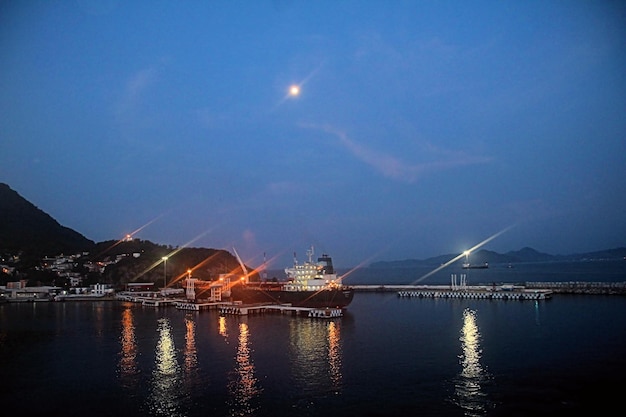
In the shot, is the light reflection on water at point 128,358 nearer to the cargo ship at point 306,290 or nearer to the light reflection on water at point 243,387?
the light reflection on water at point 243,387

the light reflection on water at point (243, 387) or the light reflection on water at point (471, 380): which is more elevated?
the light reflection on water at point (243, 387)

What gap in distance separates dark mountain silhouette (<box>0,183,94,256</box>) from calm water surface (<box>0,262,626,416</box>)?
61980 mm

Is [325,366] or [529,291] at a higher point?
[529,291]

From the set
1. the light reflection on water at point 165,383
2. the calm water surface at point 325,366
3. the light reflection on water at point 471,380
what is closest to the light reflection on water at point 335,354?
the calm water surface at point 325,366

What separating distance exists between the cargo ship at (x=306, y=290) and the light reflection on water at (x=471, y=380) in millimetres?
19265

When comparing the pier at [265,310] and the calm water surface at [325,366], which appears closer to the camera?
the calm water surface at [325,366]

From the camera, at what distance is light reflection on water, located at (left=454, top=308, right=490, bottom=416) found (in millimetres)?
16844

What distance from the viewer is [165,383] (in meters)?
20.6

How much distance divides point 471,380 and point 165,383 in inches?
536

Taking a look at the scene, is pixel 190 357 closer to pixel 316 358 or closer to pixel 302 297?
pixel 316 358

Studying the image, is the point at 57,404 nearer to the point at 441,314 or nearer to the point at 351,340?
the point at 351,340

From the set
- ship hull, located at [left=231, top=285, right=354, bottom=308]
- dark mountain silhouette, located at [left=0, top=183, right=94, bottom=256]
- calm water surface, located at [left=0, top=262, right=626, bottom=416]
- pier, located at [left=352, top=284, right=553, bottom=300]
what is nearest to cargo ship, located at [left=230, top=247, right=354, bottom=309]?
ship hull, located at [left=231, top=285, right=354, bottom=308]

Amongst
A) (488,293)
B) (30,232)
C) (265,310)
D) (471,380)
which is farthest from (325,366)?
(30,232)

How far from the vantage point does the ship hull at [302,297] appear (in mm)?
48312
